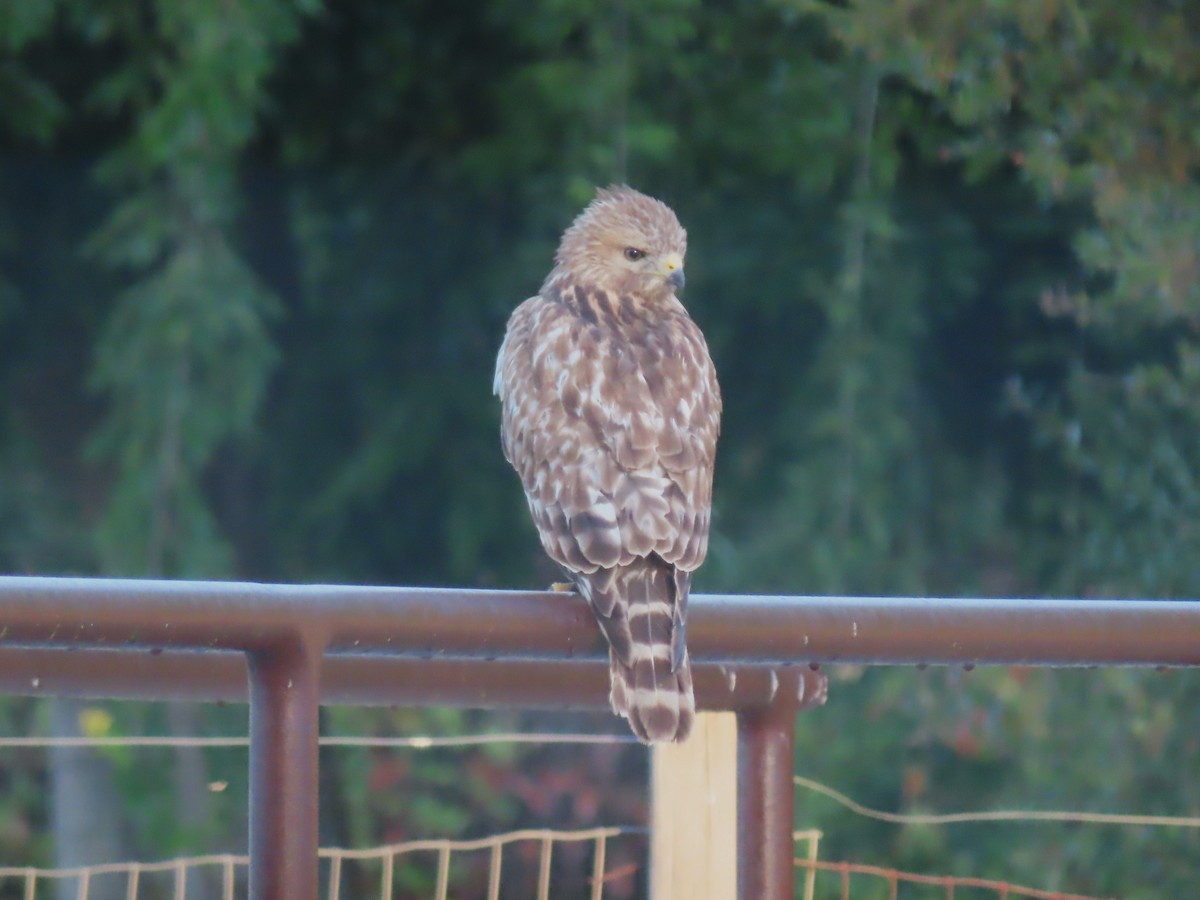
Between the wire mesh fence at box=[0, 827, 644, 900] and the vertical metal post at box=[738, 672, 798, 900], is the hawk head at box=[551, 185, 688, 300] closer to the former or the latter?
the wire mesh fence at box=[0, 827, 644, 900]

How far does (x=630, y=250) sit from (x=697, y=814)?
186 cm

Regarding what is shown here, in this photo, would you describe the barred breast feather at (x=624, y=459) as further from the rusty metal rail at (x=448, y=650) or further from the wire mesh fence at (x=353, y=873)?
the wire mesh fence at (x=353, y=873)

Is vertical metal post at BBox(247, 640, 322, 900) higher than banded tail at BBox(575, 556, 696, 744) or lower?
lower

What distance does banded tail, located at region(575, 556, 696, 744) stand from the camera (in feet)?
6.14

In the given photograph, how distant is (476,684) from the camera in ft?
5.51

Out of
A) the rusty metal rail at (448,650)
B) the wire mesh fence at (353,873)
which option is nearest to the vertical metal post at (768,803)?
the rusty metal rail at (448,650)

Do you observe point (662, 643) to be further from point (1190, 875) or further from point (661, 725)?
point (1190, 875)

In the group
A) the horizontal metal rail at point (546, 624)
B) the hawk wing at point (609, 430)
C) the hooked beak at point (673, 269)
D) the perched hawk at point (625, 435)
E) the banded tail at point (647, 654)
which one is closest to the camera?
the horizontal metal rail at point (546, 624)

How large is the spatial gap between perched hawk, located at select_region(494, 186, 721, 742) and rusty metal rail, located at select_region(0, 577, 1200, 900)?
0.10 m

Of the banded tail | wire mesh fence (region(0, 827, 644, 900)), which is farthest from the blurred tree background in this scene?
the banded tail

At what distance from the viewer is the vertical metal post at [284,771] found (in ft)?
4.73

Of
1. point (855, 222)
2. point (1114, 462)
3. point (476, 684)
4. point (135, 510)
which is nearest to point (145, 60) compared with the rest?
point (135, 510)

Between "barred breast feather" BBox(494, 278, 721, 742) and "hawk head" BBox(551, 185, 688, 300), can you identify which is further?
"hawk head" BBox(551, 185, 688, 300)

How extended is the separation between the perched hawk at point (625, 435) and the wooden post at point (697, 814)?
0.14 feet
